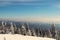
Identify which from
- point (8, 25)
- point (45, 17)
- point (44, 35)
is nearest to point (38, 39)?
point (44, 35)

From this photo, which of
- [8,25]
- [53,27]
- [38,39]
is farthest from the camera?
[8,25]

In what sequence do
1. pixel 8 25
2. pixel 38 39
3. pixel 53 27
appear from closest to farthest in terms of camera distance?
pixel 38 39, pixel 53 27, pixel 8 25

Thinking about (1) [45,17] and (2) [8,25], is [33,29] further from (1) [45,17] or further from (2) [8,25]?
(2) [8,25]

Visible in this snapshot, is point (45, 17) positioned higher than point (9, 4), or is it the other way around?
point (9, 4)

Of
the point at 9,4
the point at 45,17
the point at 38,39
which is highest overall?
the point at 9,4

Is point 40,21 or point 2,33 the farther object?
point 2,33

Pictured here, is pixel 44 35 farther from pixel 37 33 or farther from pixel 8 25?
pixel 8 25

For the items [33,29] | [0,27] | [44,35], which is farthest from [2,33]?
[44,35]
